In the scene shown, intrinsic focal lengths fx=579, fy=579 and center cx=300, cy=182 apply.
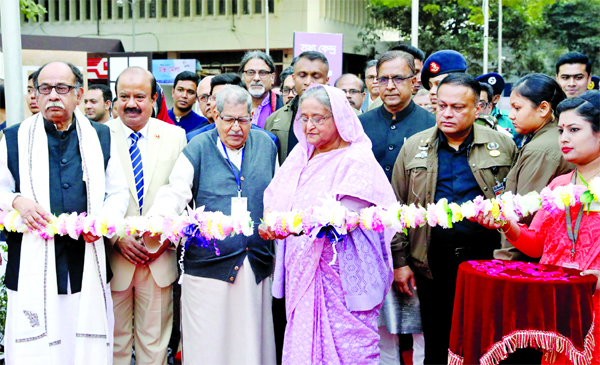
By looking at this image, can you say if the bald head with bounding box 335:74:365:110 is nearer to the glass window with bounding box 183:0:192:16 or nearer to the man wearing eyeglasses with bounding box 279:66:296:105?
the man wearing eyeglasses with bounding box 279:66:296:105

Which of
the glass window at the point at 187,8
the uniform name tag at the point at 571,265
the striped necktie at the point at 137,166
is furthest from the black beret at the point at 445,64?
the glass window at the point at 187,8

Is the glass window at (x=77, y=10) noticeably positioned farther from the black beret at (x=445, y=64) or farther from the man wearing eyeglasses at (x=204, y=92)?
the black beret at (x=445, y=64)

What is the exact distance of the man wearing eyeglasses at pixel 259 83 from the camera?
584 centimetres

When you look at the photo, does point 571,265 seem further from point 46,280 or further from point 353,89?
point 353,89

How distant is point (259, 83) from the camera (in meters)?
5.84

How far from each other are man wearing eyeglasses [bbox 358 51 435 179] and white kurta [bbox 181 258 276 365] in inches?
55.5

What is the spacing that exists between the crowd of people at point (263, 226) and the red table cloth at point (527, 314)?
0.81 feet

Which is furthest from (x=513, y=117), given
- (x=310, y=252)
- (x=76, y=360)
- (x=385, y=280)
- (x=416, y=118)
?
(x=76, y=360)

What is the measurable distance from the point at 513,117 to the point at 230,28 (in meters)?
25.7

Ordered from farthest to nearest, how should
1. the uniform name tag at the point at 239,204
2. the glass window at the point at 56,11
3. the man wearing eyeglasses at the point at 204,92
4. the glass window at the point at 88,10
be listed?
the glass window at the point at 56,11
the glass window at the point at 88,10
the man wearing eyeglasses at the point at 204,92
the uniform name tag at the point at 239,204

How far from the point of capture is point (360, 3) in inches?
1113

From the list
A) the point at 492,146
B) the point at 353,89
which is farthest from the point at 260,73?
the point at 492,146

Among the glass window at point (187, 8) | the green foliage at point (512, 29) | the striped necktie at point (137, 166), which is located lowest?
the striped necktie at point (137, 166)

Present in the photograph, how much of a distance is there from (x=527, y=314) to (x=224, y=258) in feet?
6.16
